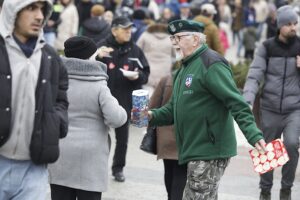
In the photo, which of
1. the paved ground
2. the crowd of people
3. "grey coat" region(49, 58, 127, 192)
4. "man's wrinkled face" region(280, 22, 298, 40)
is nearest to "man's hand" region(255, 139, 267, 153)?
the crowd of people

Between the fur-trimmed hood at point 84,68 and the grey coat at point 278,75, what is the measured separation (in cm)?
225

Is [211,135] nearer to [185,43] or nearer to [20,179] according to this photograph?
[185,43]

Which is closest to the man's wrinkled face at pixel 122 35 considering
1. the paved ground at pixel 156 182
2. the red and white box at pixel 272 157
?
→ the paved ground at pixel 156 182

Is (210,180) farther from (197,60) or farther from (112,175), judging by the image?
(112,175)

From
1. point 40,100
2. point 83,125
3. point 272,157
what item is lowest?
point 272,157

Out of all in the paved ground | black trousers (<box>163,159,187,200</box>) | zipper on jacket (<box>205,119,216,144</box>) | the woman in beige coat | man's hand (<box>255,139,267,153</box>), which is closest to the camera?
man's hand (<box>255,139,267,153</box>)

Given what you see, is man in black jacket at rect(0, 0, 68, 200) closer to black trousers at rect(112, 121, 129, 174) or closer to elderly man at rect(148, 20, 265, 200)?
elderly man at rect(148, 20, 265, 200)

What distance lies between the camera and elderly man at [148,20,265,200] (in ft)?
18.4

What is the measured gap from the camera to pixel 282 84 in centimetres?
Answer: 772

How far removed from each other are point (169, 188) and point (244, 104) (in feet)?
5.77

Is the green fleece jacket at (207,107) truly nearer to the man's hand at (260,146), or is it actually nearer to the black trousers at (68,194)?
the man's hand at (260,146)

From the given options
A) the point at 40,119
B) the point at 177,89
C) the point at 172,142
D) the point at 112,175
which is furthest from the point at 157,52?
the point at 40,119

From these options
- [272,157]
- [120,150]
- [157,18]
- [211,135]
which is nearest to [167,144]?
[211,135]

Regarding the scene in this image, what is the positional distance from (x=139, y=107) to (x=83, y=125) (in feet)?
1.43
